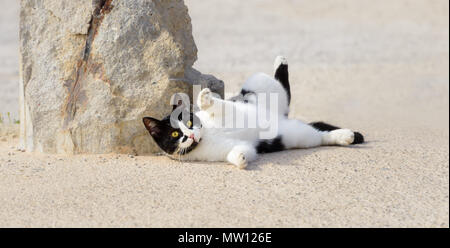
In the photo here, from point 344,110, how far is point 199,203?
509 centimetres

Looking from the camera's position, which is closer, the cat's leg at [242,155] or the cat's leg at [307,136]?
the cat's leg at [242,155]

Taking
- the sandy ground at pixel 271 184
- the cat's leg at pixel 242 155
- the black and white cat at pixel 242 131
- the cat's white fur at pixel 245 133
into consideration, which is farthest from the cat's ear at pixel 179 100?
the cat's leg at pixel 242 155

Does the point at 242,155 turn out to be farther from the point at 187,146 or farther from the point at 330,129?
the point at 330,129

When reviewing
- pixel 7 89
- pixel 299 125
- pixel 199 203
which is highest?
pixel 7 89

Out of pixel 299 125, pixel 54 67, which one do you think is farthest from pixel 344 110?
pixel 54 67

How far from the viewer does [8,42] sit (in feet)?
41.2

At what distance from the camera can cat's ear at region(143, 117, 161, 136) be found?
4420mm

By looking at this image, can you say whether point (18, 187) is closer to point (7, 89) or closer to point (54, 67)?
point (54, 67)

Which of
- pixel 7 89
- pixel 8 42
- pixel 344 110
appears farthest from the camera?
pixel 8 42

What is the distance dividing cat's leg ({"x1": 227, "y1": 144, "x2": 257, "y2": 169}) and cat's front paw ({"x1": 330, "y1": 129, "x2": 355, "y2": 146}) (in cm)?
88

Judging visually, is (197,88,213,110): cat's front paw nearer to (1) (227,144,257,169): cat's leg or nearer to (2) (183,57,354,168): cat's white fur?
(2) (183,57,354,168): cat's white fur

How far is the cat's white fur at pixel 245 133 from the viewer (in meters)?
4.46

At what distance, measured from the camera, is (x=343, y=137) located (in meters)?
4.98

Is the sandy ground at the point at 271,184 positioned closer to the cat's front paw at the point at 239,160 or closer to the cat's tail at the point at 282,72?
the cat's front paw at the point at 239,160
